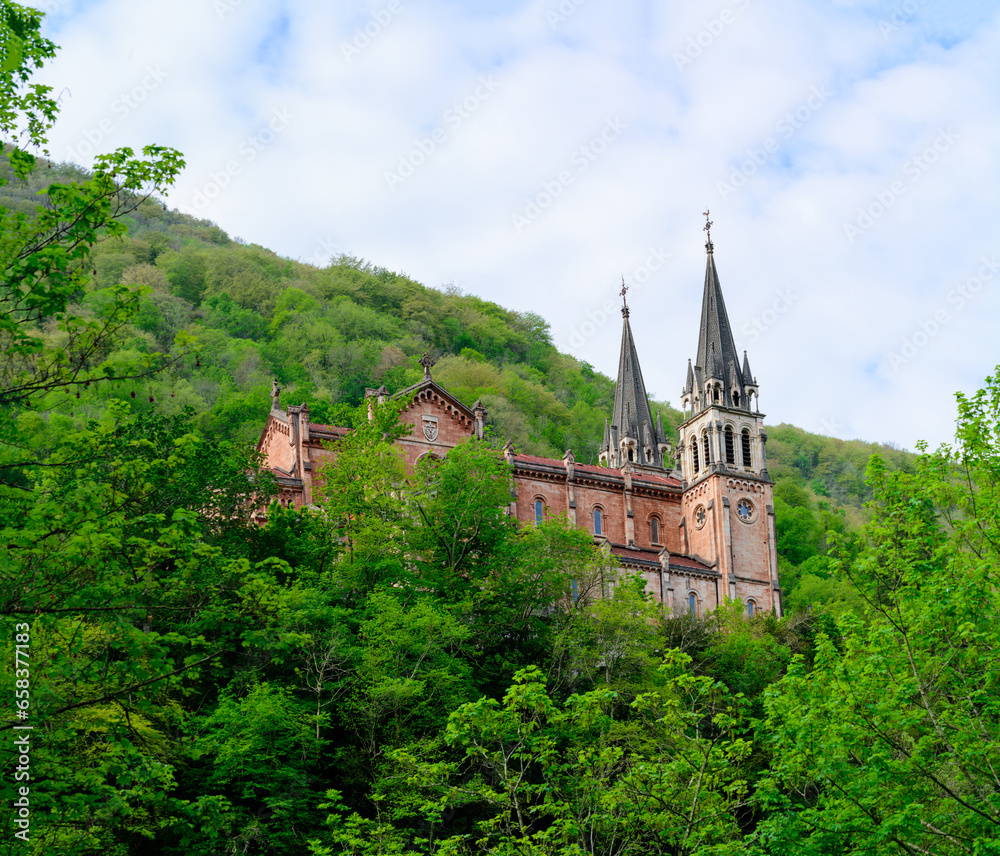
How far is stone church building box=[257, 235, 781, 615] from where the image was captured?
2024 inches

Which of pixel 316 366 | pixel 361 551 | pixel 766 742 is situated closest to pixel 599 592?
pixel 361 551

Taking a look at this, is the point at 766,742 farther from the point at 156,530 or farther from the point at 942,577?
the point at 156,530

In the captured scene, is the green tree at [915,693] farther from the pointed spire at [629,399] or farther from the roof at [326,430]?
the pointed spire at [629,399]

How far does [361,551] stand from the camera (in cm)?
3738

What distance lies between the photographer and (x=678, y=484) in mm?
61062

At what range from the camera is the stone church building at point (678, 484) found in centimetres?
5141

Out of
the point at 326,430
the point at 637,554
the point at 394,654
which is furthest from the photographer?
the point at 637,554

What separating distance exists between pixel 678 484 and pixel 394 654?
32.5 metres

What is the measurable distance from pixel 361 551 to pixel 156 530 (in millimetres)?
25027

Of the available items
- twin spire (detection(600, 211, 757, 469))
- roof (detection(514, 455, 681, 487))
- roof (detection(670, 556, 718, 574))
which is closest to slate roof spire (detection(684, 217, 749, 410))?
twin spire (detection(600, 211, 757, 469))

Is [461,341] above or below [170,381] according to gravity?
above

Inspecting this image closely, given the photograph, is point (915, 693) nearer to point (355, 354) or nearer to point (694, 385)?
point (694, 385)

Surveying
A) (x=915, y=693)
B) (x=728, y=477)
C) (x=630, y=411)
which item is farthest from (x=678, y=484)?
(x=915, y=693)

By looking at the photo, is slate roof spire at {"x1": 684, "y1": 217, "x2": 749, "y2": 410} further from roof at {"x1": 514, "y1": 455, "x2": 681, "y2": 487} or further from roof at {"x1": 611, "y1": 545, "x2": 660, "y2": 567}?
roof at {"x1": 611, "y1": 545, "x2": 660, "y2": 567}
